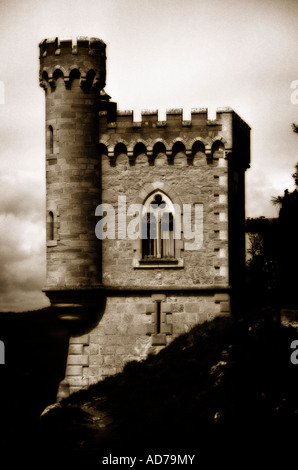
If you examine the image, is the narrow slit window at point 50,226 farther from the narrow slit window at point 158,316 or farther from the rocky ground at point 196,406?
the rocky ground at point 196,406

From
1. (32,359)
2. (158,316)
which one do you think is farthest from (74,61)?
(32,359)

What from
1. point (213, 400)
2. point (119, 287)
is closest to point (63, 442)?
point (213, 400)

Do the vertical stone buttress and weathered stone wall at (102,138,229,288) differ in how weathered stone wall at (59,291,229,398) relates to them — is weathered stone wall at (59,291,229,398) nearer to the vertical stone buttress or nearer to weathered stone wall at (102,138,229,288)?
weathered stone wall at (102,138,229,288)

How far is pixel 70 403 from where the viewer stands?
2980cm

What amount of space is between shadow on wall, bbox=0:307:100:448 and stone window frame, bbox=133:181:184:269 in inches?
93.3

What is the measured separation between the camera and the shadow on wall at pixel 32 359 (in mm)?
30469

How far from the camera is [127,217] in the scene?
30.7 metres

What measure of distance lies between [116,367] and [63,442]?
16.3 ft

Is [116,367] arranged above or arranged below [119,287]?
below

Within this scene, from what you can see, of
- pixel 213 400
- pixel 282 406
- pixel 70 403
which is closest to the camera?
pixel 282 406

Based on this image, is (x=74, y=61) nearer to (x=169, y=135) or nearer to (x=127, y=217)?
(x=169, y=135)

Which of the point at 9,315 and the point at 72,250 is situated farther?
the point at 9,315

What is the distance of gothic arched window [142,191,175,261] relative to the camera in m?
30.6

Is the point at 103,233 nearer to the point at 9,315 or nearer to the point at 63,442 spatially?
the point at 63,442
